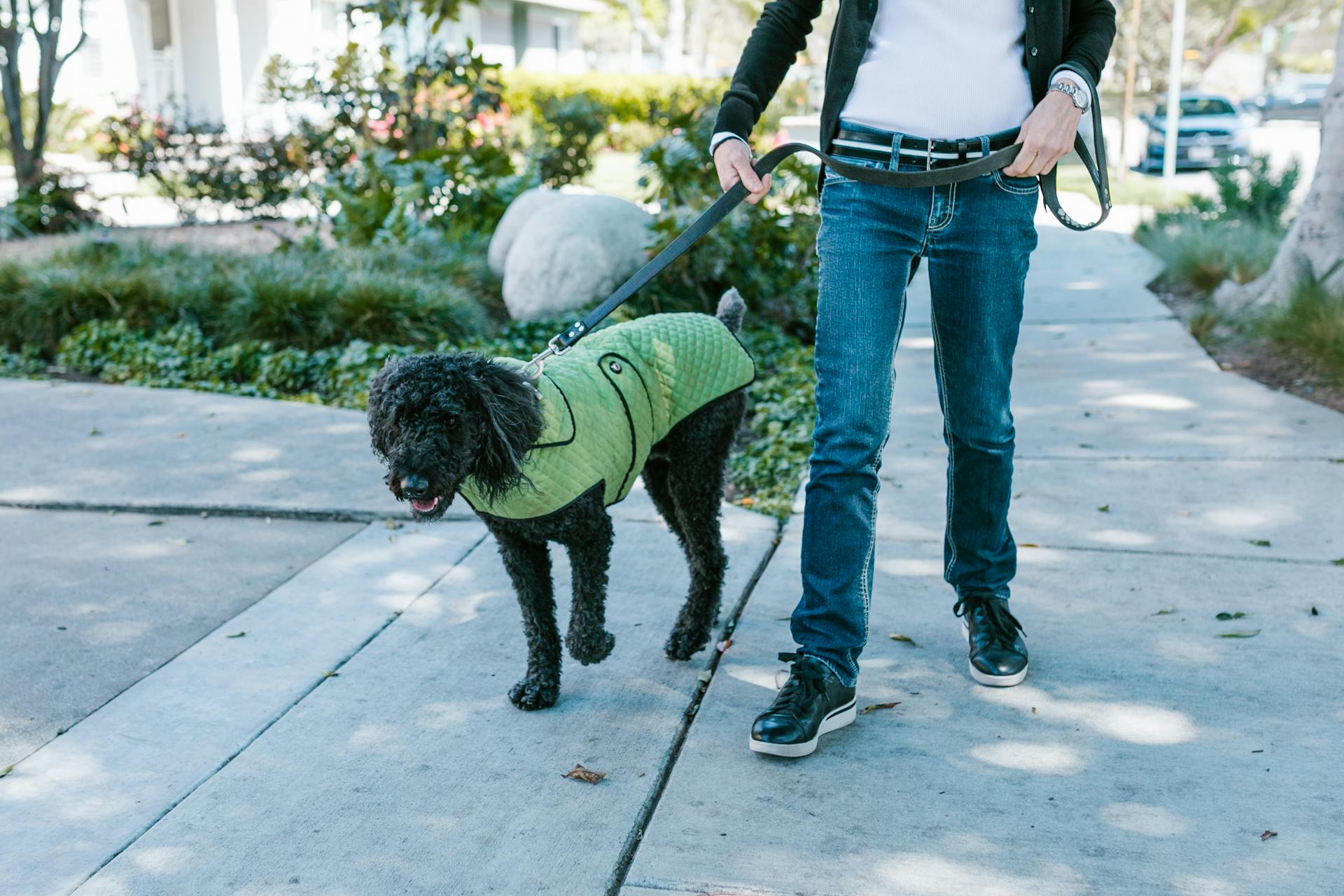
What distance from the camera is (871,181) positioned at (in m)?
2.88

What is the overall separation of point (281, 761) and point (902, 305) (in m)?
1.90

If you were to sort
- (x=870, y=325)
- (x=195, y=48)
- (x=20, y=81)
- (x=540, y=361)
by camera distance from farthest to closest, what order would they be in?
(x=195, y=48) → (x=20, y=81) → (x=540, y=361) → (x=870, y=325)

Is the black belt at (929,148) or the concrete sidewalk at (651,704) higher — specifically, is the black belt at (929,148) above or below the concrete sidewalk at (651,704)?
above

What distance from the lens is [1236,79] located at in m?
64.7

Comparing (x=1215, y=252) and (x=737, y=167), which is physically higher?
(x=737, y=167)

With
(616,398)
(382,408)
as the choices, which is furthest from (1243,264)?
(382,408)

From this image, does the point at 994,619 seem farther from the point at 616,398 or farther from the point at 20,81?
the point at 20,81

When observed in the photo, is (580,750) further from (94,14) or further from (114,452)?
(94,14)

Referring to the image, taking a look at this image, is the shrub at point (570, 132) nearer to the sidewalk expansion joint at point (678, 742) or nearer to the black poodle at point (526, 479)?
the sidewalk expansion joint at point (678, 742)

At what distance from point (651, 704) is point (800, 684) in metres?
0.48

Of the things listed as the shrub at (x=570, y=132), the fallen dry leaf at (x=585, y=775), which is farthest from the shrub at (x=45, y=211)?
the fallen dry leaf at (x=585, y=775)

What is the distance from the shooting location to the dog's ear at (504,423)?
276cm

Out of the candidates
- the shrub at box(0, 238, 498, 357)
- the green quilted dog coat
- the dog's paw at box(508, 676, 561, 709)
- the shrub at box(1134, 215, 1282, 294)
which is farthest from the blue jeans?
the shrub at box(1134, 215, 1282, 294)

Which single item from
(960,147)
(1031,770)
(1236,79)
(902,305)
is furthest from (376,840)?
(1236,79)
